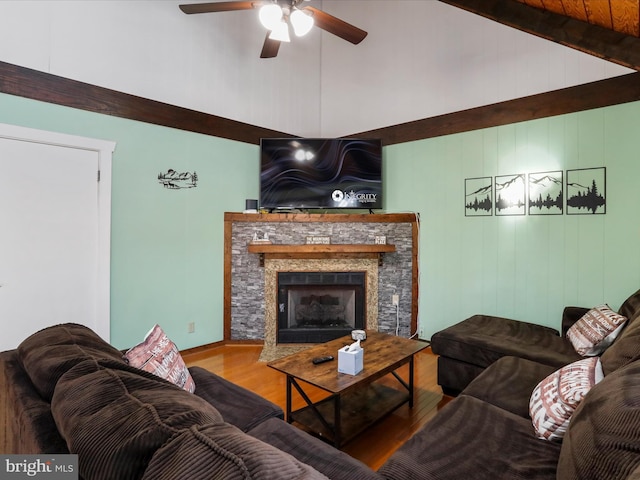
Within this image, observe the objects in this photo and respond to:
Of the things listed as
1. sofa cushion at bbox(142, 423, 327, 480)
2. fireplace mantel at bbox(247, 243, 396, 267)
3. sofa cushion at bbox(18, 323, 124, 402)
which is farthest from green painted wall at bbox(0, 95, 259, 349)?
sofa cushion at bbox(142, 423, 327, 480)

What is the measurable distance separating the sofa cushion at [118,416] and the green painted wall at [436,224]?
2550mm

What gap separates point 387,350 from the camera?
8.38 ft

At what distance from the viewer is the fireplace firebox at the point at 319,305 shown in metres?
3.99

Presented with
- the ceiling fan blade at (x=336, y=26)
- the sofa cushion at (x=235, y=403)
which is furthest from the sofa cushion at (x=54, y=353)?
the ceiling fan blade at (x=336, y=26)

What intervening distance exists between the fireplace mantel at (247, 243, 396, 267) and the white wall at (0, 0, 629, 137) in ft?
5.32

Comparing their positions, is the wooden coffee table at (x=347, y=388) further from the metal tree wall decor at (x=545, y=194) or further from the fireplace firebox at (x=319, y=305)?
the metal tree wall decor at (x=545, y=194)

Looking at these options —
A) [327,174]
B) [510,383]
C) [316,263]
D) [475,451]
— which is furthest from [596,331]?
[327,174]

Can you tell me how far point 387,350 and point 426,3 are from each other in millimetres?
3959

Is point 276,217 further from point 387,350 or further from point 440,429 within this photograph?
point 440,429

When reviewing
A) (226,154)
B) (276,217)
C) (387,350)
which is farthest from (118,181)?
(387,350)

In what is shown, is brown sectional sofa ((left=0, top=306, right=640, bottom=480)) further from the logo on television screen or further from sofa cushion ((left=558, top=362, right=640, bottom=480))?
the logo on television screen

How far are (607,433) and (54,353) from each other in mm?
1871

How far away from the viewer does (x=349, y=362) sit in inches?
84.2

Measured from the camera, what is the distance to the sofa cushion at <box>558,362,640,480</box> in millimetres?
941
